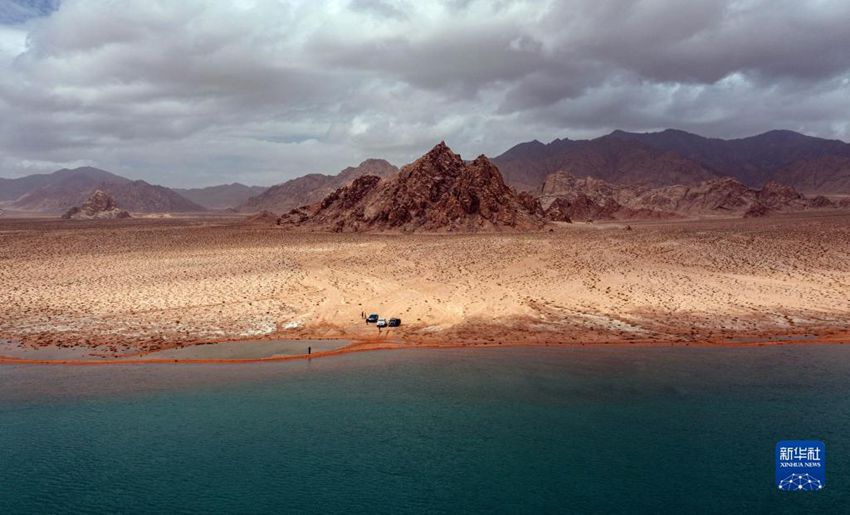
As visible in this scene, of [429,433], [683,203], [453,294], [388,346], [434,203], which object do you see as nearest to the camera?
[429,433]

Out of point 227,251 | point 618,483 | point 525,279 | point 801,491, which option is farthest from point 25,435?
point 227,251

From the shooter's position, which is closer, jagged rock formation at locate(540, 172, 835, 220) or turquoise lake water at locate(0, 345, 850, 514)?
turquoise lake water at locate(0, 345, 850, 514)

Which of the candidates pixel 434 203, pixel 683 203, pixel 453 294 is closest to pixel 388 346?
pixel 453 294

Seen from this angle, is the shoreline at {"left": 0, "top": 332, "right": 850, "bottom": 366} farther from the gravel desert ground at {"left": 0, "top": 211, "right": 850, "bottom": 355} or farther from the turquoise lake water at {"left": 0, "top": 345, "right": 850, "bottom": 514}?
the turquoise lake water at {"left": 0, "top": 345, "right": 850, "bottom": 514}

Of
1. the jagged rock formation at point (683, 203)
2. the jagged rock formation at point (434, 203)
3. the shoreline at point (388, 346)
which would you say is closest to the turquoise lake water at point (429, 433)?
the shoreline at point (388, 346)

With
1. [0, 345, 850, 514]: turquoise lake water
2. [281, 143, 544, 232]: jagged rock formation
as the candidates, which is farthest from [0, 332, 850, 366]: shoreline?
[281, 143, 544, 232]: jagged rock formation

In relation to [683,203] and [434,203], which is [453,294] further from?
[683,203]
